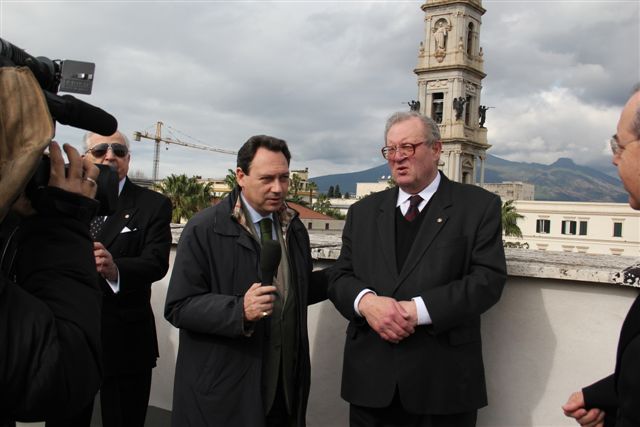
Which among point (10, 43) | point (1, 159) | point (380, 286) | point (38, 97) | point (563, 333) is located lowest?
point (563, 333)

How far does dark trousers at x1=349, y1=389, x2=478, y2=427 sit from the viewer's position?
2475 millimetres

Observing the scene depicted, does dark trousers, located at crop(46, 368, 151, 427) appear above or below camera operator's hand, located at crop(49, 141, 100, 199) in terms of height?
below

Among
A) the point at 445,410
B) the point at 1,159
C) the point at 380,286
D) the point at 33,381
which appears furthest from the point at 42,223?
the point at 445,410

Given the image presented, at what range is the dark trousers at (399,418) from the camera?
247cm

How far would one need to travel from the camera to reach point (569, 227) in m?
61.8

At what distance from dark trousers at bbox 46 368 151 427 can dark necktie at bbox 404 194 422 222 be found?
1802 mm

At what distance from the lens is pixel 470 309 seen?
2.36m

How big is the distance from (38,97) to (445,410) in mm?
1985

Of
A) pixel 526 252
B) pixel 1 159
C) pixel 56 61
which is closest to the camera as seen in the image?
pixel 1 159

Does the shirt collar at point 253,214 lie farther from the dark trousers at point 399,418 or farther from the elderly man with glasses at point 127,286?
the dark trousers at point 399,418

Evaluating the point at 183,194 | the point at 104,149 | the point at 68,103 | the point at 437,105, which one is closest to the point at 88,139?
the point at 104,149

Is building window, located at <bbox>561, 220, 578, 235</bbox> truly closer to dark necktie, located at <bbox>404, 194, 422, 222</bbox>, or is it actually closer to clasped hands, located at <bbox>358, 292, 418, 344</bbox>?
dark necktie, located at <bbox>404, 194, 422, 222</bbox>

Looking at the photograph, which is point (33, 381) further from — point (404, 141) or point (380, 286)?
point (404, 141)

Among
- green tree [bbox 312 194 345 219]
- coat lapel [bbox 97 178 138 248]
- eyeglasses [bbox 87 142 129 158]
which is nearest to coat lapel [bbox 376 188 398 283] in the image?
coat lapel [bbox 97 178 138 248]
